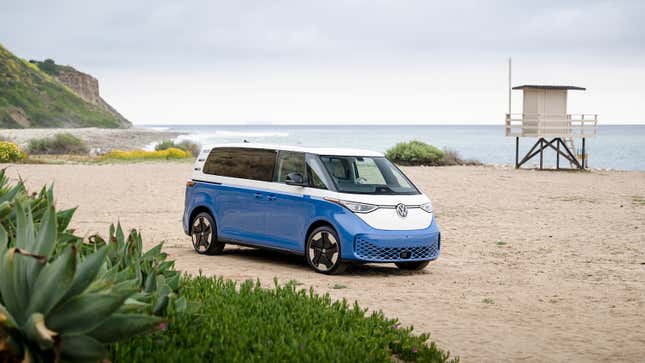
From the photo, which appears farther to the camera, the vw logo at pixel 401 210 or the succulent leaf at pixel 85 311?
the vw logo at pixel 401 210

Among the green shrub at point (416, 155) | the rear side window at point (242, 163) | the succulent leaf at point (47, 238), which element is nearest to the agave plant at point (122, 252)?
the succulent leaf at point (47, 238)

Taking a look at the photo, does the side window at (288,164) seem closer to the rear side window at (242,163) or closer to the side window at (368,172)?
the rear side window at (242,163)

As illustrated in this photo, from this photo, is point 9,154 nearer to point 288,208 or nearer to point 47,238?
point 288,208

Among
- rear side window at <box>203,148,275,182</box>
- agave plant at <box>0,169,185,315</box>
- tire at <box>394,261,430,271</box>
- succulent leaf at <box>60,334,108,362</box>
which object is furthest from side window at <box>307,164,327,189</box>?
succulent leaf at <box>60,334,108,362</box>

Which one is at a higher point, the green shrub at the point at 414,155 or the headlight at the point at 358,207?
the green shrub at the point at 414,155

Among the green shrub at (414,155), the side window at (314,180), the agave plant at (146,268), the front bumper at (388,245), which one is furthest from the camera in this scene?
the green shrub at (414,155)

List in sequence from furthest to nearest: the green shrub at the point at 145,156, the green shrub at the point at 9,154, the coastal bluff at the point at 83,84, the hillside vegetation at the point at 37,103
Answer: the coastal bluff at the point at 83,84
the hillside vegetation at the point at 37,103
the green shrub at the point at 145,156
the green shrub at the point at 9,154

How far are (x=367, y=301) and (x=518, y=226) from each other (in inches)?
392

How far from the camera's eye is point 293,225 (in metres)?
13.1

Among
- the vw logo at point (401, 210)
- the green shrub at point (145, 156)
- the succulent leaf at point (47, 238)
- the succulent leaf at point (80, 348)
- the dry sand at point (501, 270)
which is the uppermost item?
the green shrub at point (145, 156)

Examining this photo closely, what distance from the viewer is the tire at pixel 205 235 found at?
47.6ft

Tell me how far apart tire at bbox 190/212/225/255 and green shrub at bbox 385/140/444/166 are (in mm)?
30511

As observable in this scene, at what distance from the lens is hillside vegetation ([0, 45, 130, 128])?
104 m

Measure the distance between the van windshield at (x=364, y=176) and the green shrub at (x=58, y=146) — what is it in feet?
133
